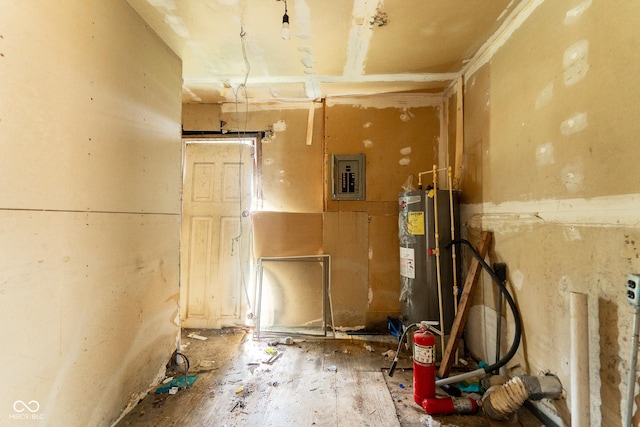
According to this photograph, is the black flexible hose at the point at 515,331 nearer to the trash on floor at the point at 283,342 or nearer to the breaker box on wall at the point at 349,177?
the breaker box on wall at the point at 349,177

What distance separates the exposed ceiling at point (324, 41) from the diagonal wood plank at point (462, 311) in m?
1.53

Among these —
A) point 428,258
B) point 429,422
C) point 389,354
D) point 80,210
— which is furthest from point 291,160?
point 429,422

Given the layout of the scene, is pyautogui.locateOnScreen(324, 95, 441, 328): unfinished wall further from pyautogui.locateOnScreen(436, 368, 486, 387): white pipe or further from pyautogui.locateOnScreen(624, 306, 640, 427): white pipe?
pyautogui.locateOnScreen(624, 306, 640, 427): white pipe

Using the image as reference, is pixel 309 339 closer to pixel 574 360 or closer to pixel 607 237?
pixel 574 360

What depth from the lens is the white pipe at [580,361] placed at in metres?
1.24

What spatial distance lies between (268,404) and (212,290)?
5.38 ft

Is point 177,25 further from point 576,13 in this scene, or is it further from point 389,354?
point 389,354

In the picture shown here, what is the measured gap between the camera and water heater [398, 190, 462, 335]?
2.46 metres

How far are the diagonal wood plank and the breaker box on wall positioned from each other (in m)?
1.30

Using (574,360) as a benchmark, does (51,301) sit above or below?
above

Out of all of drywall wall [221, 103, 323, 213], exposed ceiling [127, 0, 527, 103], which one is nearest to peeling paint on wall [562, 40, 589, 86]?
exposed ceiling [127, 0, 527, 103]

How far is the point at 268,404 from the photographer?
183cm

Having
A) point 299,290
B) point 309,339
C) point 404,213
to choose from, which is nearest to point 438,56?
point 404,213

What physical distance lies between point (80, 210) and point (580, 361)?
8.22 feet
